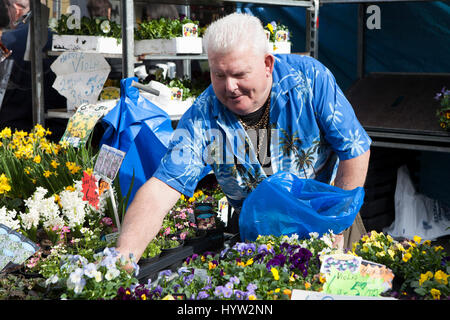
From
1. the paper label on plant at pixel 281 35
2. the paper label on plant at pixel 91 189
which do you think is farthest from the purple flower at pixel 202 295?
the paper label on plant at pixel 281 35

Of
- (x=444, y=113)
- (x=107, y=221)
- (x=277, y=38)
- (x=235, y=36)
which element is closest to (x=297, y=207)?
(x=235, y=36)

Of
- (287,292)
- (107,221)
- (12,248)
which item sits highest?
(287,292)

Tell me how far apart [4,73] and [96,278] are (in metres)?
3.59

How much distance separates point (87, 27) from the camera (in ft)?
12.3

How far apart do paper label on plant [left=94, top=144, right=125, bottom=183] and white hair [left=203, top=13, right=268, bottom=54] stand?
63 cm

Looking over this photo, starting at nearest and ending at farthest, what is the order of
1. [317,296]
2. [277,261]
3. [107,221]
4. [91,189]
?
[317,296] → [277,261] → [91,189] → [107,221]

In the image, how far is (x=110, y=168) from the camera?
2.12m

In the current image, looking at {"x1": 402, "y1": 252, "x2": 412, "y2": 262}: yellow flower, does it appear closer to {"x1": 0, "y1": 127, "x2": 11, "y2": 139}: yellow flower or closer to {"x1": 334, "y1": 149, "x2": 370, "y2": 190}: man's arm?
{"x1": 334, "y1": 149, "x2": 370, "y2": 190}: man's arm

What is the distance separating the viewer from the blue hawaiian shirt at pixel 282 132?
1.92 meters

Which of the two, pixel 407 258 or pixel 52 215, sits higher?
pixel 407 258

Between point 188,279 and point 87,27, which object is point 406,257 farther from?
point 87,27

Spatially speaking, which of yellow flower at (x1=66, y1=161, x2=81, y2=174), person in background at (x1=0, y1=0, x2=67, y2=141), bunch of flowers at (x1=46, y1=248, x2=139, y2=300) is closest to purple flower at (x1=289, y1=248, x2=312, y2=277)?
bunch of flowers at (x1=46, y1=248, x2=139, y2=300)
